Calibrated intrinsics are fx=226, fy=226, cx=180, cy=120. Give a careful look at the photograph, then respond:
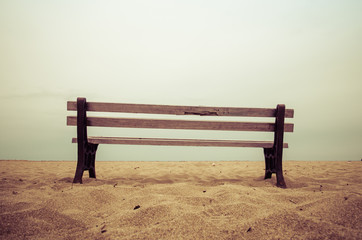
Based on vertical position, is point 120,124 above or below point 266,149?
above

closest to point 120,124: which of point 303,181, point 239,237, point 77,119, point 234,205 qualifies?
point 77,119

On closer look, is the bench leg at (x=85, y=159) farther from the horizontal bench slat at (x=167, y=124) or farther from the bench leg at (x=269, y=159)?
the bench leg at (x=269, y=159)

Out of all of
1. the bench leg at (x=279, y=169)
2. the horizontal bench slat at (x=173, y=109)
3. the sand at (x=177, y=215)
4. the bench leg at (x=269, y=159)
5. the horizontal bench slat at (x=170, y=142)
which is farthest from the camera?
the bench leg at (x=269, y=159)

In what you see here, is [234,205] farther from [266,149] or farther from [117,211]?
[266,149]

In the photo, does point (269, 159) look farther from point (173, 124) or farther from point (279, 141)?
point (173, 124)

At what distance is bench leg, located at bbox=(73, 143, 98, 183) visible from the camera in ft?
12.3

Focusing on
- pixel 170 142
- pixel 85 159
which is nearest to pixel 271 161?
pixel 170 142

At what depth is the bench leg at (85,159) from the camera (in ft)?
12.3

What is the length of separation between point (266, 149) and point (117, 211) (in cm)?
296

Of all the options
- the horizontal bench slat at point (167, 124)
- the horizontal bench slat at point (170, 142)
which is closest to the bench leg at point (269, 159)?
the horizontal bench slat at point (170, 142)

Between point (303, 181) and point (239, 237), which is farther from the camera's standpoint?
point (303, 181)

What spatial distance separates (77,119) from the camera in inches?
144

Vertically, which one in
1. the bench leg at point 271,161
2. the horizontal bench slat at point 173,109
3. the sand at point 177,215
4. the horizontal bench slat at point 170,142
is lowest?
the sand at point 177,215

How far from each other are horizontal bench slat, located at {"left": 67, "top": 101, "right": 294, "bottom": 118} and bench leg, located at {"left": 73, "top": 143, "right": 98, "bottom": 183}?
72cm
